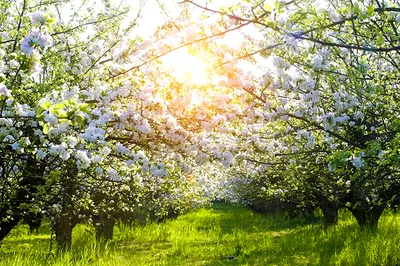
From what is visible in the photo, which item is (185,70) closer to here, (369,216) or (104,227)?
(369,216)

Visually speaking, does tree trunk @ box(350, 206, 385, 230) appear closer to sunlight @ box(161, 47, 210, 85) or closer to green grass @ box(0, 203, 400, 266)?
green grass @ box(0, 203, 400, 266)

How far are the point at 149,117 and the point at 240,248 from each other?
7760 mm

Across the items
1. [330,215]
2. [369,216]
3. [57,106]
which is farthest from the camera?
[330,215]

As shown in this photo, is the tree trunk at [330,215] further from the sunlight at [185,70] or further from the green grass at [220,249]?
the sunlight at [185,70]

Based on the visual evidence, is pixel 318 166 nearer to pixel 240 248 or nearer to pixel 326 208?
pixel 240 248

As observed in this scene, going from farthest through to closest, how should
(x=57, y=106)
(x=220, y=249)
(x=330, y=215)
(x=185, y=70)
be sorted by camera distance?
(x=330, y=215) < (x=220, y=249) < (x=185, y=70) < (x=57, y=106)

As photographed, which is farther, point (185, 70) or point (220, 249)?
point (220, 249)

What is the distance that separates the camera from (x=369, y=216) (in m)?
14.0

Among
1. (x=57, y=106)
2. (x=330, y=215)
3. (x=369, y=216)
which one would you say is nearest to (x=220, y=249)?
(x=369, y=216)

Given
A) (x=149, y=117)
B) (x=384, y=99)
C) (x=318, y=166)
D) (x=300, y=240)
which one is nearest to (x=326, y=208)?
(x=300, y=240)

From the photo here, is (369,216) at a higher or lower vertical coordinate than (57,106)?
lower

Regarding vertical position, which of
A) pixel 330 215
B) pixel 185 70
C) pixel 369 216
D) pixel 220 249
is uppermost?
pixel 185 70

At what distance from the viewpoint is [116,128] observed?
733cm

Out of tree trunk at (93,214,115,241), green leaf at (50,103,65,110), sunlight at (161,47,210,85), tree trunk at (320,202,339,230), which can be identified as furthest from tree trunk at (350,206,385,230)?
green leaf at (50,103,65,110)
